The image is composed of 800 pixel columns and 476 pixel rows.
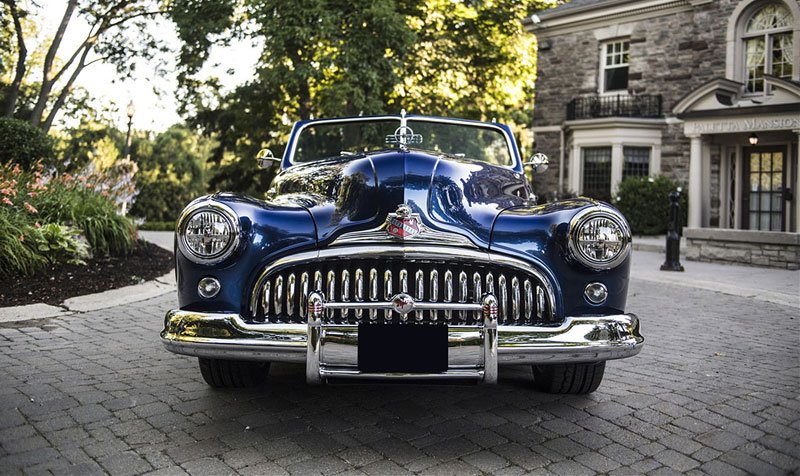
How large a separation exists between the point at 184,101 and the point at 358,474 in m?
18.6

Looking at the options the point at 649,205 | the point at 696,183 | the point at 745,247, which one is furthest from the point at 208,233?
the point at 649,205

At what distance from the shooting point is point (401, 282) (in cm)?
255

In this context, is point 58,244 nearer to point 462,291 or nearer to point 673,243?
point 462,291

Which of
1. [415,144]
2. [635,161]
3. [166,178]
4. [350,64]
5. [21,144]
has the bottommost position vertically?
[415,144]

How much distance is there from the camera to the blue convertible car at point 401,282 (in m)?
2.45

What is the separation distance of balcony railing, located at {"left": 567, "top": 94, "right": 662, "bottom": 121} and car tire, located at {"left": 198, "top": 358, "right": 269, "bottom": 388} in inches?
624

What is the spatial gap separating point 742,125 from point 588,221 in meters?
12.2

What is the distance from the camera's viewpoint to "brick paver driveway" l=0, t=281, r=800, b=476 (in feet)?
7.81

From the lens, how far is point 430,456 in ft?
7.99

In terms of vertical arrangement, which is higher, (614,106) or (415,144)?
(614,106)

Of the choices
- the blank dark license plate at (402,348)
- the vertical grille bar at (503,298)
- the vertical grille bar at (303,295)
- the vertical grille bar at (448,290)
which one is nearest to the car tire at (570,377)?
the vertical grille bar at (503,298)

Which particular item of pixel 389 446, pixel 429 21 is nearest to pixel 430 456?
pixel 389 446

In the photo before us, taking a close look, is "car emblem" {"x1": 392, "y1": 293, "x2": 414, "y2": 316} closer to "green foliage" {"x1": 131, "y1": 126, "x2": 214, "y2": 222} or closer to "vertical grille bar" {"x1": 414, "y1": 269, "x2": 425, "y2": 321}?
"vertical grille bar" {"x1": 414, "y1": 269, "x2": 425, "y2": 321}

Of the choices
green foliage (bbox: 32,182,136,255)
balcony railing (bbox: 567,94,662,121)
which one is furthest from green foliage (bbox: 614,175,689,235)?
green foliage (bbox: 32,182,136,255)
